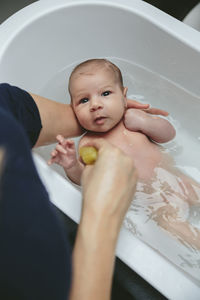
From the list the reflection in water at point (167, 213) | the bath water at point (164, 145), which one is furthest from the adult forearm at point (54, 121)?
the reflection in water at point (167, 213)

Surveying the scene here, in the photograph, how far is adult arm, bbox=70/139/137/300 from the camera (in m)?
0.57

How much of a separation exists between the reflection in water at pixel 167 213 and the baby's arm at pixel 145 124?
0.12m

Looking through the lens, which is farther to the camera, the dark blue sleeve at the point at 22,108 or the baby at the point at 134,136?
the baby at the point at 134,136

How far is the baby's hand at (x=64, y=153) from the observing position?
94 centimetres

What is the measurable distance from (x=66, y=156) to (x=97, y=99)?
0.21 metres

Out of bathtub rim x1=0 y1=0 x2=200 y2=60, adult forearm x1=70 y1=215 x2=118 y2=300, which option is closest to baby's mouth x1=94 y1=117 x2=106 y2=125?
bathtub rim x1=0 y1=0 x2=200 y2=60

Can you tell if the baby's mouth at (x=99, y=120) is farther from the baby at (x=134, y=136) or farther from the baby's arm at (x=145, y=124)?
the baby's arm at (x=145, y=124)

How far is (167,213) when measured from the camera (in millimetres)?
1122

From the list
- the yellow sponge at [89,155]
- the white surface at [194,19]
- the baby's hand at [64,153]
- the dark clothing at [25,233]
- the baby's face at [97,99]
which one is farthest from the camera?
the white surface at [194,19]

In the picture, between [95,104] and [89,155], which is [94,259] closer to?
[89,155]

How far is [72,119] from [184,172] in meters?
0.45

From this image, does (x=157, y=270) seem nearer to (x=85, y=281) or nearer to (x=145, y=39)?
(x=85, y=281)

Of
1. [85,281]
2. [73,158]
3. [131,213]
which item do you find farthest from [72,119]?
[85,281]

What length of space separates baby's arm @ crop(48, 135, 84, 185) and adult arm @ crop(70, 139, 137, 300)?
→ 0.26m
